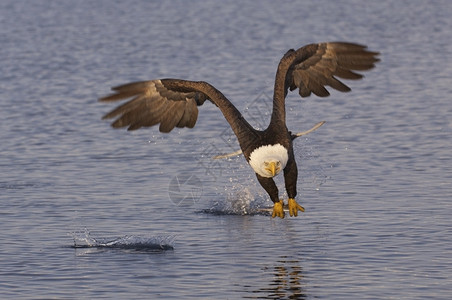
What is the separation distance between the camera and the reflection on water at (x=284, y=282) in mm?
13578

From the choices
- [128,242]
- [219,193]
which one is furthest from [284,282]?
[219,193]

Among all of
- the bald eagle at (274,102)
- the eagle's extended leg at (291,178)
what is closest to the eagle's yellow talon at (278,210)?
the bald eagle at (274,102)

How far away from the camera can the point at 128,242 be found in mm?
15992

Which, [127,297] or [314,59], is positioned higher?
[314,59]

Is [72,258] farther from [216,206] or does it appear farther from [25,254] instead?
[216,206]

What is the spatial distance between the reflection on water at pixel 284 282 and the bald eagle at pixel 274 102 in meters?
0.86

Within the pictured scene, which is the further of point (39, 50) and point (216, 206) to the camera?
point (39, 50)

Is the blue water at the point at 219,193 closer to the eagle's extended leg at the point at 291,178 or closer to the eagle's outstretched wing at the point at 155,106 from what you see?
the eagle's extended leg at the point at 291,178

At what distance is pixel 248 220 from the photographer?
1764 centimetres

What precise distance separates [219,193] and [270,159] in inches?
260

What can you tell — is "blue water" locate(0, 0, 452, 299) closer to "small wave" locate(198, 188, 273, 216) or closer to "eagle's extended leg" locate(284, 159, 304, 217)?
"small wave" locate(198, 188, 273, 216)

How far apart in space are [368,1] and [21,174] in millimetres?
46429

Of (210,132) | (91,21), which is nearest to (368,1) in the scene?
(91,21)

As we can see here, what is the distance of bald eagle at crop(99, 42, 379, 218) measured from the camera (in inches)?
519
